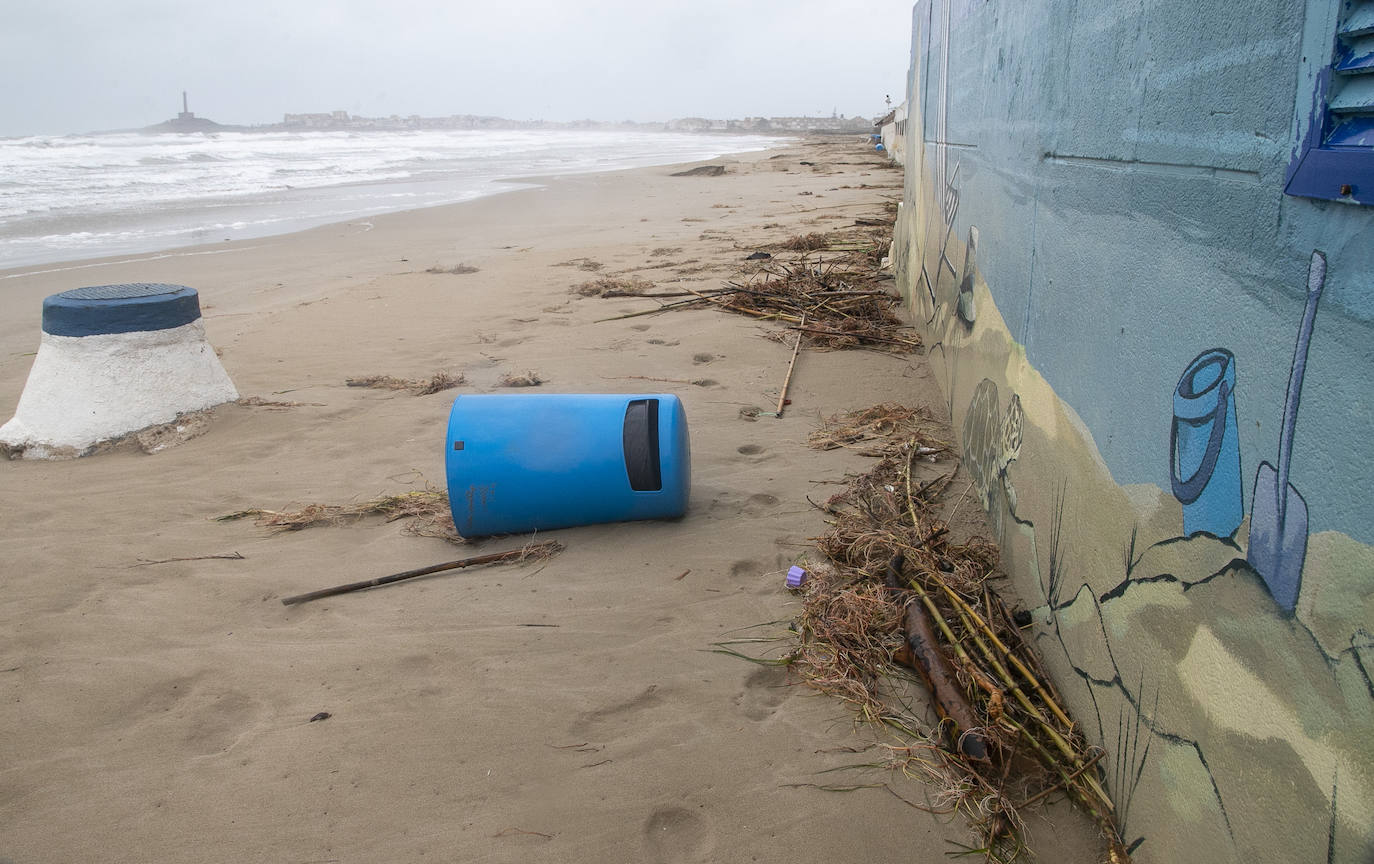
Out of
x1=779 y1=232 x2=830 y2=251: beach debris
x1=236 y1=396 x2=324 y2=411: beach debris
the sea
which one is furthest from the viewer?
the sea

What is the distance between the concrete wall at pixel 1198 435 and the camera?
1.21 metres

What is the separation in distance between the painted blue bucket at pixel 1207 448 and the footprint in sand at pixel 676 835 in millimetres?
1230

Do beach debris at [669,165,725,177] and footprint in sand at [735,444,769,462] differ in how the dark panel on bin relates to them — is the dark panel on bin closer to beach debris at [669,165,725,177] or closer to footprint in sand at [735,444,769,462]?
footprint in sand at [735,444,769,462]

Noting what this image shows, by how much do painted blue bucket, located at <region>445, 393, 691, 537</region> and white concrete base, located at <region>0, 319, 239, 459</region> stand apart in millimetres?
2444

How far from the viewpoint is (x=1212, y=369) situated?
1568mm

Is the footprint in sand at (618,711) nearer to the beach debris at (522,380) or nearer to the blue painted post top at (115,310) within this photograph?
the beach debris at (522,380)

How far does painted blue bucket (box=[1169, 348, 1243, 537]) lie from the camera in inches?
58.7

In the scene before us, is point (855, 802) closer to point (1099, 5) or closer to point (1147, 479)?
point (1147, 479)

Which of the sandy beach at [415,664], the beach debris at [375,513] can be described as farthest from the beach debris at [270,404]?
the beach debris at [375,513]

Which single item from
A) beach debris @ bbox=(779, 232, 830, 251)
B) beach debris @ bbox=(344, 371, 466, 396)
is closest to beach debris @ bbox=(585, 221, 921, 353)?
beach debris @ bbox=(779, 232, 830, 251)

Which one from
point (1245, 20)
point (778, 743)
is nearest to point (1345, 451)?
point (1245, 20)

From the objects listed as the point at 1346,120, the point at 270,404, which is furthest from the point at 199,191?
the point at 1346,120

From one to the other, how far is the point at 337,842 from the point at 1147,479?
1.98 m

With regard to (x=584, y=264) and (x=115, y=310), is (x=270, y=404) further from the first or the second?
(x=584, y=264)
